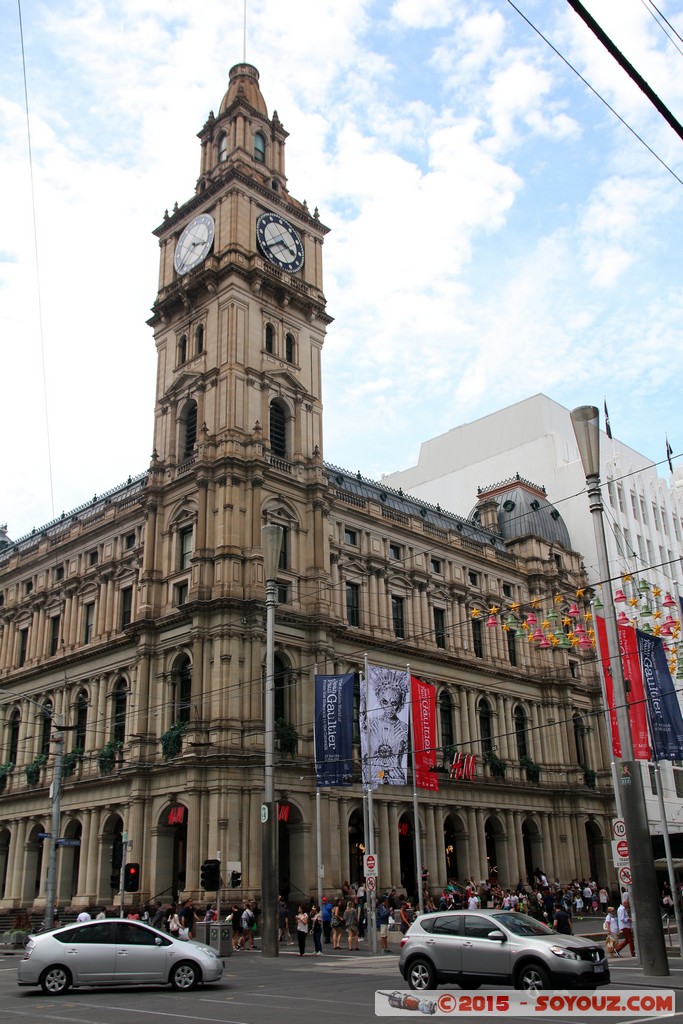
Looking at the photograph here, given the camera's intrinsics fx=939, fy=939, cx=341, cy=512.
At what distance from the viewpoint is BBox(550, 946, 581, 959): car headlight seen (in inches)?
714

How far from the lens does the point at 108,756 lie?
169 feet

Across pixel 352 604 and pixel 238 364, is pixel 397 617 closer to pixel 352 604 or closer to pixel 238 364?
pixel 352 604

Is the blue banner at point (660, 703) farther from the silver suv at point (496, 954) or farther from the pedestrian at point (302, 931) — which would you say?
the pedestrian at point (302, 931)

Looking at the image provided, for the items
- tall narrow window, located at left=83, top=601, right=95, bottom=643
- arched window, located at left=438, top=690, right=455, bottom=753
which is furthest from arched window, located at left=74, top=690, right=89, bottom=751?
arched window, located at left=438, top=690, right=455, bottom=753

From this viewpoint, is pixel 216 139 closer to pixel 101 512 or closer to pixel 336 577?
pixel 101 512

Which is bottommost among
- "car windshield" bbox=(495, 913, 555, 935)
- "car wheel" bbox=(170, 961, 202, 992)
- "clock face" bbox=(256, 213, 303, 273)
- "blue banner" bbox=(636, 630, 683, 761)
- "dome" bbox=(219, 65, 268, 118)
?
"car wheel" bbox=(170, 961, 202, 992)

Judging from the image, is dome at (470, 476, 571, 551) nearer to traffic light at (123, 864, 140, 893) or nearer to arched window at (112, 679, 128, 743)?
arched window at (112, 679, 128, 743)

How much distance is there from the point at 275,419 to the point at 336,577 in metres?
10.2

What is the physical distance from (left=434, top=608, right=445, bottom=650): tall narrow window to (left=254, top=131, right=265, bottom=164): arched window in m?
32.8

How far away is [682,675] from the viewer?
40438 millimetres

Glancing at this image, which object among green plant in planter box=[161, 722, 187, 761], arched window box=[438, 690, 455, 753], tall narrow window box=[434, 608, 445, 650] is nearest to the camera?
green plant in planter box=[161, 722, 187, 761]

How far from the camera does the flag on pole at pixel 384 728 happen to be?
1499 inches

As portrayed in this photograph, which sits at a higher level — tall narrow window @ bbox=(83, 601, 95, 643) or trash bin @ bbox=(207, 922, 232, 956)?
tall narrow window @ bbox=(83, 601, 95, 643)

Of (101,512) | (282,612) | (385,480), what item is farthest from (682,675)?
(385,480)
